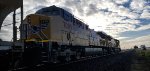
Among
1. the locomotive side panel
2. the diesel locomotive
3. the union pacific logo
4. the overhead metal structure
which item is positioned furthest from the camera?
the union pacific logo

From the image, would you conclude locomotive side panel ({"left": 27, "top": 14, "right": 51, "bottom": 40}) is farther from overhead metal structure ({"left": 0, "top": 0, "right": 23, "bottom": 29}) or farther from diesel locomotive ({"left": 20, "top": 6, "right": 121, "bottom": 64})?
overhead metal structure ({"left": 0, "top": 0, "right": 23, "bottom": 29})

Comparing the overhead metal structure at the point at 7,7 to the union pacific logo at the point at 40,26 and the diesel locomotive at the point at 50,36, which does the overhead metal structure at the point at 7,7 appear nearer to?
the diesel locomotive at the point at 50,36

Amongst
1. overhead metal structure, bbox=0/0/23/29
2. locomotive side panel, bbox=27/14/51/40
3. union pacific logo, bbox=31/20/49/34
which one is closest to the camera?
overhead metal structure, bbox=0/0/23/29

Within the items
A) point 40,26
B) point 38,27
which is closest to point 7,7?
point 38,27

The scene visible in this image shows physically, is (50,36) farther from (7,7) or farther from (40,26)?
(7,7)

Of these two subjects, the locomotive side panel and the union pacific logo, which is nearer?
the locomotive side panel

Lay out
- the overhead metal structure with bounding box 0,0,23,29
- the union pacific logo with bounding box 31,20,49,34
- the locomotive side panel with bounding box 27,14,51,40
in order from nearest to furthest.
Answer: the overhead metal structure with bounding box 0,0,23,29
the locomotive side panel with bounding box 27,14,51,40
the union pacific logo with bounding box 31,20,49,34

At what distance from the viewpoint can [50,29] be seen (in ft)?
54.0

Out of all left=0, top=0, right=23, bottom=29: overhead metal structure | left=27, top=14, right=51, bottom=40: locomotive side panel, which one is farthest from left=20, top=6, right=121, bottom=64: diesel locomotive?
left=0, top=0, right=23, bottom=29: overhead metal structure

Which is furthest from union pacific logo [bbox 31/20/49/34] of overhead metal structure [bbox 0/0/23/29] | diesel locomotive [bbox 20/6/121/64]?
overhead metal structure [bbox 0/0/23/29]

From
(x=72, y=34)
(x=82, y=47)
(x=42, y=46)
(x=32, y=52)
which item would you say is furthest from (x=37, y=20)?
(x=82, y=47)

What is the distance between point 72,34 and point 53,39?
4.63 metres

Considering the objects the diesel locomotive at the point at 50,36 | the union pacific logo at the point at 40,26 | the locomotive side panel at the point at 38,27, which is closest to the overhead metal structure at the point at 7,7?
the diesel locomotive at the point at 50,36

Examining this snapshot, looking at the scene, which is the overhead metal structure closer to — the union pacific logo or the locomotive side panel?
the locomotive side panel
